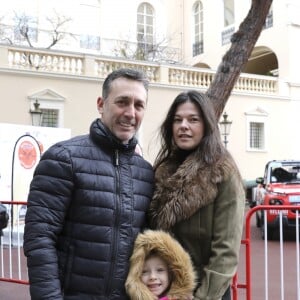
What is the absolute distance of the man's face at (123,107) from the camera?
2313mm

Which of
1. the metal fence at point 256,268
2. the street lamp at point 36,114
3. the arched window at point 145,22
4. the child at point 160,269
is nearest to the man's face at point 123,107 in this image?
the child at point 160,269

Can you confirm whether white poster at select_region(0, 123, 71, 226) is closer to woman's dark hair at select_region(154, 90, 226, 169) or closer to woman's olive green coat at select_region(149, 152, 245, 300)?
woman's dark hair at select_region(154, 90, 226, 169)

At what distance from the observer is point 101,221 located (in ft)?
7.22

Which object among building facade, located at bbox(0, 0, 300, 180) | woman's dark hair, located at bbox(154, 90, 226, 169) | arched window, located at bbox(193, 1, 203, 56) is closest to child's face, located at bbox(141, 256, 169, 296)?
woman's dark hair, located at bbox(154, 90, 226, 169)

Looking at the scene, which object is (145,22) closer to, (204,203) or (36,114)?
(36,114)

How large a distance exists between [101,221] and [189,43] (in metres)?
30.0

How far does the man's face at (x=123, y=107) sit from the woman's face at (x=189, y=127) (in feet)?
1.03

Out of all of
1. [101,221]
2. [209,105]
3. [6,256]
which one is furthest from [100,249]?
[6,256]

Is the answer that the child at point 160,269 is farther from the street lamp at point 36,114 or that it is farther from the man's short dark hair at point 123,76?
the street lamp at point 36,114

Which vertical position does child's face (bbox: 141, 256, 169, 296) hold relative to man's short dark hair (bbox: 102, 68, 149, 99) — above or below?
below

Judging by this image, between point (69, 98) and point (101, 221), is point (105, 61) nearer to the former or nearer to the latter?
point (69, 98)

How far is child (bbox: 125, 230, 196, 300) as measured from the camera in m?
2.28

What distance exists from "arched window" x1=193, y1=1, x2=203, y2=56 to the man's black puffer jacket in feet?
95.6

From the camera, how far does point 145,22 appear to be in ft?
99.7
